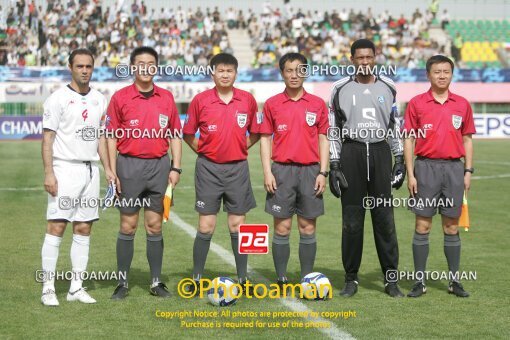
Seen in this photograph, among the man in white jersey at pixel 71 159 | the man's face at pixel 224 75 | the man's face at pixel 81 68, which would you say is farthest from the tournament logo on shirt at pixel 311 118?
the man's face at pixel 81 68

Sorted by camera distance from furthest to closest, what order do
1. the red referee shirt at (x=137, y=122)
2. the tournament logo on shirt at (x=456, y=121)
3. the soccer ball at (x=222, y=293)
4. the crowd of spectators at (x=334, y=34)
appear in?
the crowd of spectators at (x=334, y=34)
the tournament logo on shirt at (x=456, y=121)
the red referee shirt at (x=137, y=122)
the soccer ball at (x=222, y=293)

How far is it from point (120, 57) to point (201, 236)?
28.4m

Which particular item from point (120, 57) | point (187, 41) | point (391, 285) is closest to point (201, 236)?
point (391, 285)

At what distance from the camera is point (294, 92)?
8039mm

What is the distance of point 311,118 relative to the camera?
800cm

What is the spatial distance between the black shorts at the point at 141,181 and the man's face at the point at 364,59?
2.02m

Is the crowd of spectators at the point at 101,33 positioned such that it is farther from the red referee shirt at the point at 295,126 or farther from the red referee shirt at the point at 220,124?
the red referee shirt at the point at 295,126

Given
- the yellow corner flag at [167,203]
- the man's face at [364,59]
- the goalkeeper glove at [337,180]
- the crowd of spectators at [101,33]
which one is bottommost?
the yellow corner flag at [167,203]

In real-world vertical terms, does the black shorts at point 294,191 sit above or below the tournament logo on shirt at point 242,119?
below

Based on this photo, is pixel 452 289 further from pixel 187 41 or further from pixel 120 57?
pixel 187 41

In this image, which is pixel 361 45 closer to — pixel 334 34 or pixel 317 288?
pixel 317 288

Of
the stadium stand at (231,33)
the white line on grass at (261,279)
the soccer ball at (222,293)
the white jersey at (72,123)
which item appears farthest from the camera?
the stadium stand at (231,33)

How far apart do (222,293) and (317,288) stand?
35.1 inches

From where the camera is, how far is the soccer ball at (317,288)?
772cm
